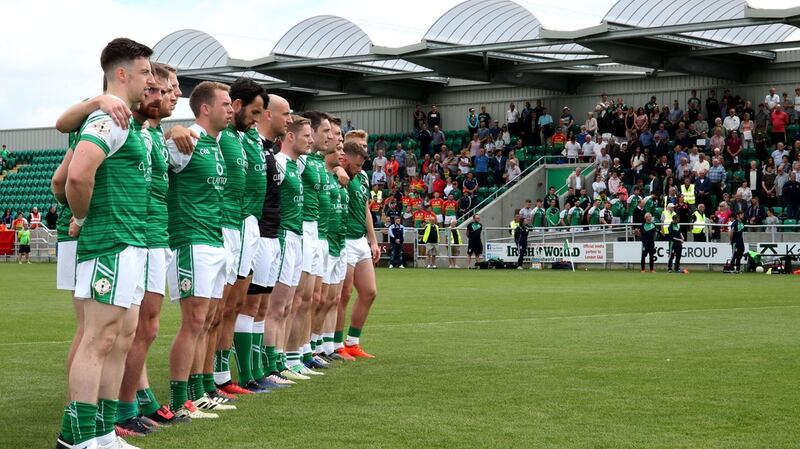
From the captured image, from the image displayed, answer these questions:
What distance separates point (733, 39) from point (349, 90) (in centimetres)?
1477

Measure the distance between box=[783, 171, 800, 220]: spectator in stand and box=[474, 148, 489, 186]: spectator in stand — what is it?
37.7ft

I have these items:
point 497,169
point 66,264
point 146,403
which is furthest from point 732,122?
point 66,264

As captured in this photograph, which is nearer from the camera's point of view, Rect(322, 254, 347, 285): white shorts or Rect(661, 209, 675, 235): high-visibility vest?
Rect(322, 254, 347, 285): white shorts

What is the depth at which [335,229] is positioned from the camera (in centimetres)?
1095

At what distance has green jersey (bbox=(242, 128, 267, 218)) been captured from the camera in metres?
8.52

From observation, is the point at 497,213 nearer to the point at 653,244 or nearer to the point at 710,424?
the point at 653,244

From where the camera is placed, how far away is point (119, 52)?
581 cm

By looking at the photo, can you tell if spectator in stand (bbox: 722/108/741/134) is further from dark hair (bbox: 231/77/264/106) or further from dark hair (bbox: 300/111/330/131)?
dark hair (bbox: 231/77/264/106)

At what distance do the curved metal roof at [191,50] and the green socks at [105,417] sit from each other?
36.0 m

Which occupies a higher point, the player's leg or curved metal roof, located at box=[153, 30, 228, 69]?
curved metal roof, located at box=[153, 30, 228, 69]

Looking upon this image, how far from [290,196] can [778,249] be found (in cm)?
2362

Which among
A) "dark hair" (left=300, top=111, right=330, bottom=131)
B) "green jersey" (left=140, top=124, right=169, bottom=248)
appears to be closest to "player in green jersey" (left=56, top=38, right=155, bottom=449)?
"green jersey" (left=140, top=124, right=169, bottom=248)

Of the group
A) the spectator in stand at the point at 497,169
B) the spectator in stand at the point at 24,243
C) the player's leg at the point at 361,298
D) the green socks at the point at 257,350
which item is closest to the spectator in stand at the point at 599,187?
the spectator in stand at the point at 497,169

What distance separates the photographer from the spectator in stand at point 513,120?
41528 mm
